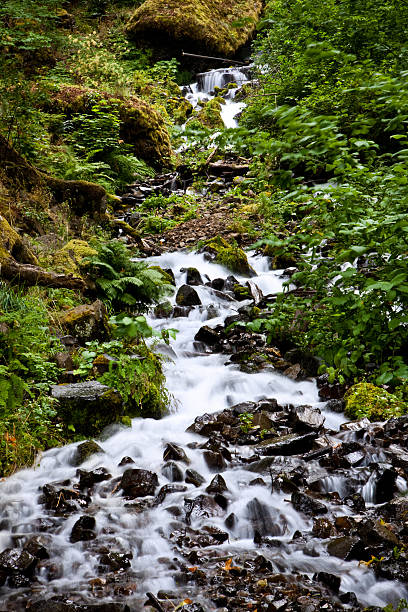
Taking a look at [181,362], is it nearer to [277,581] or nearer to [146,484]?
[146,484]

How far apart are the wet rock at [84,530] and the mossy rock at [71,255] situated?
366cm

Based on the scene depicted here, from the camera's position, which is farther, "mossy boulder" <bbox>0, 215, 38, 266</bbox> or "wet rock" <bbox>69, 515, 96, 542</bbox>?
"mossy boulder" <bbox>0, 215, 38, 266</bbox>

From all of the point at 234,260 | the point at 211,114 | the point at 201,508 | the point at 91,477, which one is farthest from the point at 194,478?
the point at 211,114

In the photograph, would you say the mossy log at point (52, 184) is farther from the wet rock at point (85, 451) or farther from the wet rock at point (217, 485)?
the wet rock at point (217, 485)

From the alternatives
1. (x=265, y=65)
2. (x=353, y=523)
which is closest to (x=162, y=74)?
(x=265, y=65)

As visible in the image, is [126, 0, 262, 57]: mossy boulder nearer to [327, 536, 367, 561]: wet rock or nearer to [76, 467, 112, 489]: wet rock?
[76, 467, 112, 489]: wet rock

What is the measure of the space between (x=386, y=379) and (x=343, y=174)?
1.59 metres

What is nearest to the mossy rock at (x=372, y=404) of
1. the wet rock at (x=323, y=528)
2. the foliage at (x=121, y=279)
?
the wet rock at (x=323, y=528)

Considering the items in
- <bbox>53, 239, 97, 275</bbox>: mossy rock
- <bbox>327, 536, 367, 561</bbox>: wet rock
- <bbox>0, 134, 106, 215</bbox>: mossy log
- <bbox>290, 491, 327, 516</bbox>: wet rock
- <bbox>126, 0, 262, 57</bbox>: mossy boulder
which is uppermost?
<bbox>126, 0, 262, 57</bbox>: mossy boulder

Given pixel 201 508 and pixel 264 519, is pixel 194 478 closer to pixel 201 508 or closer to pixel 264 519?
pixel 201 508

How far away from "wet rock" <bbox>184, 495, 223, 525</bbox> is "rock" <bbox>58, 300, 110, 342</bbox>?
2.77m

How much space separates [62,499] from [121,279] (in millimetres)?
3635

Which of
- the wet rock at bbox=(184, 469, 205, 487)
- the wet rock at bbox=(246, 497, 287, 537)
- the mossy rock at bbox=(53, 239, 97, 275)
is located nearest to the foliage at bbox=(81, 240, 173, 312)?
the mossy rock at bbox=(53, 239, 97, 275)

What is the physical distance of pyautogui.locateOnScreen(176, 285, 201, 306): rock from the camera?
8359 millimetres
